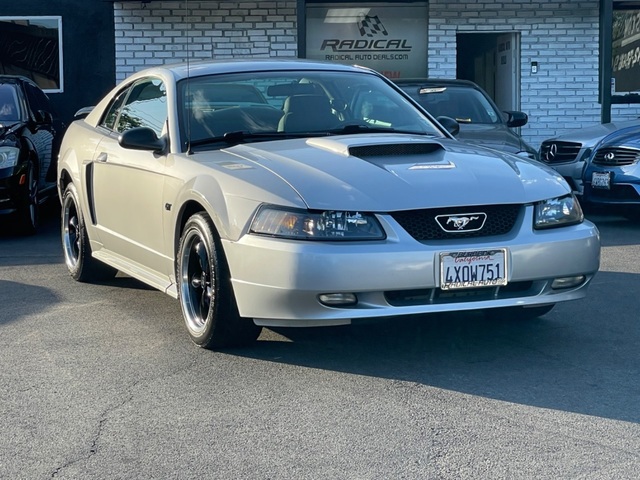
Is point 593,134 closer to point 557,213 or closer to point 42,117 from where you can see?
point 42,117

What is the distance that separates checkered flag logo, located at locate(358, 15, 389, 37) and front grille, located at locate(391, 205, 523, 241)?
12.0 m

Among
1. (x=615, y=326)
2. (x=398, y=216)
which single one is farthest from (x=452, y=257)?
(x=615, y=326)

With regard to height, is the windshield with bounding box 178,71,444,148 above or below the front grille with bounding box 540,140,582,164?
above

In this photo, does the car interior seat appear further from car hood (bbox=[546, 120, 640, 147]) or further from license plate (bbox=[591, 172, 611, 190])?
car hood (bbox=[546, 120, 640, 147])

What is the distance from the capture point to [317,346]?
218 inches

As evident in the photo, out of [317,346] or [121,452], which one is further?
[317,346]

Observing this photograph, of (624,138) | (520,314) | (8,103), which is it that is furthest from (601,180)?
(8,103)

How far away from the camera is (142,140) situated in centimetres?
592

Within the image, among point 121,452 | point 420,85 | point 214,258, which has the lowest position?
point 121,452

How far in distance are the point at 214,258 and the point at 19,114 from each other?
21.3 feet

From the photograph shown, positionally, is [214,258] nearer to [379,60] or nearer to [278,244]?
[278,244]

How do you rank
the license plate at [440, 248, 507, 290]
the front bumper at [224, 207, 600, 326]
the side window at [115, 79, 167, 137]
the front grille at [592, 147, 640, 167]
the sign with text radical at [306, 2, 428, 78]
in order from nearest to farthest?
the front bumper at [224, 207, 600, 326], the license plate at [440, 248, 507, 290], the side window at [115, 79, 167, 137], the front grille at [592, 147, 640, 167], the sign with text radical at [306, 2, 428, 78]

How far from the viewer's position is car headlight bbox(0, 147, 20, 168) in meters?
10.0

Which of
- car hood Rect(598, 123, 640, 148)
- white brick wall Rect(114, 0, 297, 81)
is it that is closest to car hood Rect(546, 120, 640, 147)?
car hood Rect(598, 123, 640, 148)
